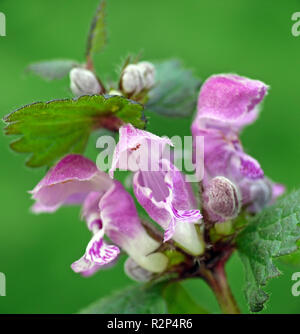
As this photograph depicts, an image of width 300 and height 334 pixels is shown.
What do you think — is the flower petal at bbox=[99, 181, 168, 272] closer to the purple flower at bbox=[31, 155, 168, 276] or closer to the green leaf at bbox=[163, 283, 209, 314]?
the purple flower at bbox=[31, 155, 168, 276]

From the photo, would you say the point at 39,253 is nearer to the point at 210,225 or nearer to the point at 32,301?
the point at 32,301

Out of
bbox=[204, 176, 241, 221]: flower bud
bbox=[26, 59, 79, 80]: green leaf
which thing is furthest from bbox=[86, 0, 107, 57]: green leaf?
bbox=[204, 176, 241, 221]: flower bud

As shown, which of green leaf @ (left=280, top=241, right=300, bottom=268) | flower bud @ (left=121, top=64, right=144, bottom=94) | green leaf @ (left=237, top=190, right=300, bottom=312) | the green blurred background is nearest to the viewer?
green leaf @ (left=237, top=190, right=300, bottom=312)

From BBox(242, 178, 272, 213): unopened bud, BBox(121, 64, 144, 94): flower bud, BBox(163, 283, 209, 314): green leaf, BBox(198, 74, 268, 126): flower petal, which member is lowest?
BBox(163, 283, 209, 314): green leaf

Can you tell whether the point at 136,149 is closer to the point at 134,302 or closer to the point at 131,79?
the point at 131,79

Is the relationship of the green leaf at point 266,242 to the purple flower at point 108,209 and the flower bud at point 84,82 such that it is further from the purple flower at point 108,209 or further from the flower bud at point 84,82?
the flower bud at point 84,82

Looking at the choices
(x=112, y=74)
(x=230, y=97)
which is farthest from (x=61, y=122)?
(x=112, y=74)

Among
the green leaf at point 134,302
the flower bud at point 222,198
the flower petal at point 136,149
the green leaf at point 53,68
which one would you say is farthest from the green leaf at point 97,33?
the green leaf at point 134,302
